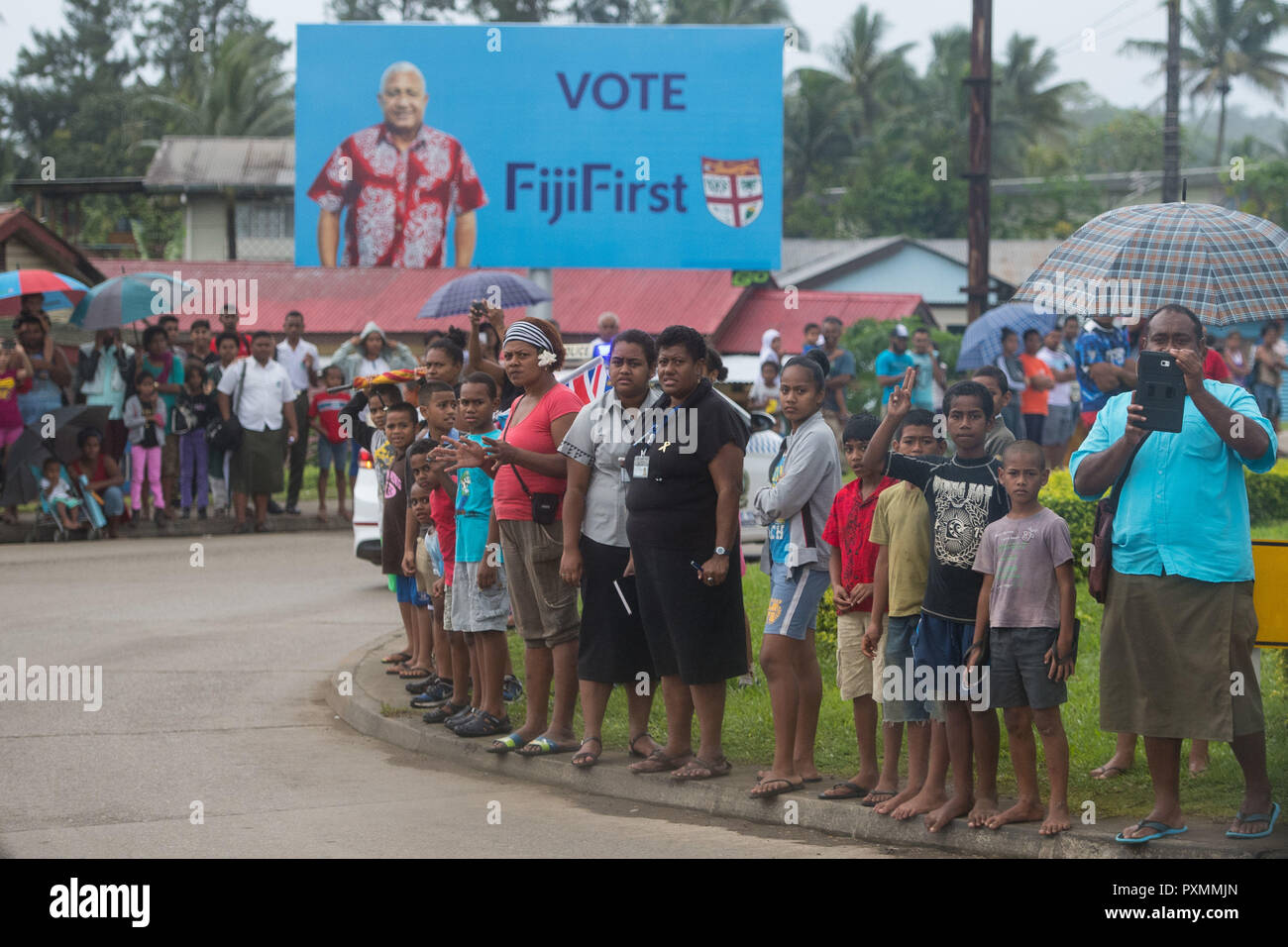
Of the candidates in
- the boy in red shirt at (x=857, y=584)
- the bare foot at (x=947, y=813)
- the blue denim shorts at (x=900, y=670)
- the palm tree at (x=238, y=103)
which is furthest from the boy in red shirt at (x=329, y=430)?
the palm tree at (x=238, y=103)

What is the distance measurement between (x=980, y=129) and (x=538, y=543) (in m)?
12.0

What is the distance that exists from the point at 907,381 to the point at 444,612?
10.5ft

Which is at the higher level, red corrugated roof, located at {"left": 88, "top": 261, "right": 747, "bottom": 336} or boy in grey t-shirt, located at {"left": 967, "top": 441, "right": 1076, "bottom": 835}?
red corrugated roof, located at {"left": 88, "top": 261, "right": 747, "bottom": 336}

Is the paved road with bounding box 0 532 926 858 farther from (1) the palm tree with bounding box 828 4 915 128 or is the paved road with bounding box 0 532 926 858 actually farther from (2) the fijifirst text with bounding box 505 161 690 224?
(1) the palm tree with bounding box 828 4 915 128

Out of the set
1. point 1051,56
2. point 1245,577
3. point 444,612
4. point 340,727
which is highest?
point 1051,56

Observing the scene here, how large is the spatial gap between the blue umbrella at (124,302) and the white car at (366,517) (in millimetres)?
4895

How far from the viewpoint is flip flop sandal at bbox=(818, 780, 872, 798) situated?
270 inches

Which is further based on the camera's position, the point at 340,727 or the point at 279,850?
the point at 340,727

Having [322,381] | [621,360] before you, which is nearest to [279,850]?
[621,360]

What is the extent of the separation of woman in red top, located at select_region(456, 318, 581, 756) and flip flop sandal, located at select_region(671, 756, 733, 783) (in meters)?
0.81

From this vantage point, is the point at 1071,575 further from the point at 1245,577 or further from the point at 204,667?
Result: the point at 204,667

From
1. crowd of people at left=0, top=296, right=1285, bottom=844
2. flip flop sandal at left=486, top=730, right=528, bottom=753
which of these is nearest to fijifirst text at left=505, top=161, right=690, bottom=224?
crowd of people at left=0, top=296, right=1285, bottom=844

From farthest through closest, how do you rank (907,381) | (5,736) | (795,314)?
(795,314) → (5,736) → (907,381)

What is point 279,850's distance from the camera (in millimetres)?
6312
